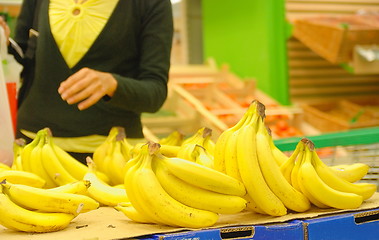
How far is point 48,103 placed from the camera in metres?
2.34

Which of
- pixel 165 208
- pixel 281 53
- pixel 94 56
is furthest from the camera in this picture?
pixel 281 53

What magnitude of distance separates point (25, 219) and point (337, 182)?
853mm

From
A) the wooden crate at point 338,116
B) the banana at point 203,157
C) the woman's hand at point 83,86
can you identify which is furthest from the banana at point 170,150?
the wooden crate at point 338,116

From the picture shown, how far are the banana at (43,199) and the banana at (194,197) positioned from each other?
8.9 inches

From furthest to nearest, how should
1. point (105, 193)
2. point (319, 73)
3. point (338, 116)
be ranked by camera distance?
point (319, 73)
point (338, 116)
point (105, 193)

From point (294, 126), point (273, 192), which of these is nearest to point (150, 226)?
point (273, 192)

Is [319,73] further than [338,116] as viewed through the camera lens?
Yes

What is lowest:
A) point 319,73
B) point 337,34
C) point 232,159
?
point 319,73

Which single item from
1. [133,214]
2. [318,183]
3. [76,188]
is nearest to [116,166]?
[76,188]

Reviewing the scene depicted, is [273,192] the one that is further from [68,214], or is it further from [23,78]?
[23,78]

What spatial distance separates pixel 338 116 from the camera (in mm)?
5582

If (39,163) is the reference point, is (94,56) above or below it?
above

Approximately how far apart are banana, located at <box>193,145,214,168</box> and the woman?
22.7 inches

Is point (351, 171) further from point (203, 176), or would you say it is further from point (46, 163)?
point (46, 163)
